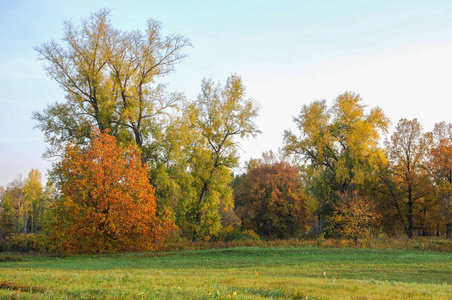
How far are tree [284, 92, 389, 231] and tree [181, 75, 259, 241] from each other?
9.47 m

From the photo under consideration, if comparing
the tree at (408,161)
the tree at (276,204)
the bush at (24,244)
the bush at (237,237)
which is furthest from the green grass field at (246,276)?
the tree at (408,161)

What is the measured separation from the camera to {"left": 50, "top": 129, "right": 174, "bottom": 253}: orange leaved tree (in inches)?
857

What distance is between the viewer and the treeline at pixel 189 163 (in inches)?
890

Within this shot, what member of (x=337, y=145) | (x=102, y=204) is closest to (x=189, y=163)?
(x=102, y=204)

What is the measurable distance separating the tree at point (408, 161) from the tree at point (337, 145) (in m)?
6.03

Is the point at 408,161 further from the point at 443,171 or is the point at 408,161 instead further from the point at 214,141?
the point at 214,141

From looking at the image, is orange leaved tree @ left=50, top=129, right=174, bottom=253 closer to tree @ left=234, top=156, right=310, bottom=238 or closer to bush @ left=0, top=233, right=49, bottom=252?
bush @ left=0, top=233, right=49, bottom=252

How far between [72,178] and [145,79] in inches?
441

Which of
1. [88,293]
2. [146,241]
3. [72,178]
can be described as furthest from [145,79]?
[88,293]

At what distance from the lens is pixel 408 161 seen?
136ft

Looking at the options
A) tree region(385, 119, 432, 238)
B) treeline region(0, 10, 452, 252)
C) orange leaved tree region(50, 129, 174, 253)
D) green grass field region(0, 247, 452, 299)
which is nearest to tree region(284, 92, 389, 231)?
treeline region(0, 10, 452, 252)

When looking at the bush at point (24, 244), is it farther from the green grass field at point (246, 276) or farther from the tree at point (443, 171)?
the tree at point (443, 171)

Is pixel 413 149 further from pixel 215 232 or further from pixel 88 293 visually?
pixel 88 293

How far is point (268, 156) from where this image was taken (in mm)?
78625
